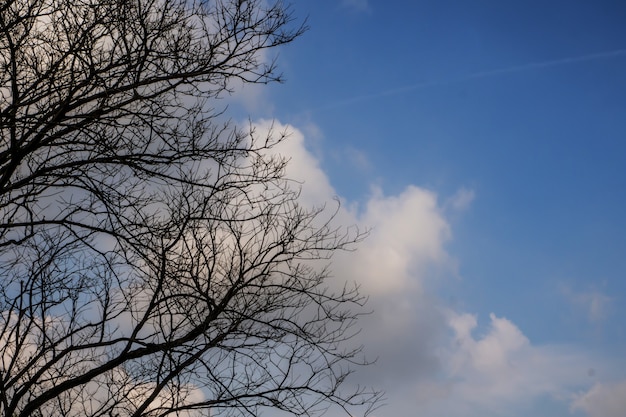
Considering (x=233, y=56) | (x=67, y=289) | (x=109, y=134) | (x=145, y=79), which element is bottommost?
(x=67, y=289)

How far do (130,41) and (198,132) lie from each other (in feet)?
2.88

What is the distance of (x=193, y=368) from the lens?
18.8ft

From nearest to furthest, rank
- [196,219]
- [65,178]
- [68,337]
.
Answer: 1. [65,178]
2. [196,219]
3. [68,337]

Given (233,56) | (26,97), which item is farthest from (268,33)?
(26,97)

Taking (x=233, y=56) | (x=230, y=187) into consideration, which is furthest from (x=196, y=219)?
(x=233, y=56)

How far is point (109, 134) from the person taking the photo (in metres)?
5.41

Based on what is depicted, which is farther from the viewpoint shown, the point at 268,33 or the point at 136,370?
the point at 136,370

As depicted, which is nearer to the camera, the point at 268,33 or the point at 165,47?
the point at 165,47

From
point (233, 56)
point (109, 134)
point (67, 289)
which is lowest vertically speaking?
point (67, 289)

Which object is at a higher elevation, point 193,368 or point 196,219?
point 196,219

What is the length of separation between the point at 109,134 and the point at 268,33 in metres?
1.57

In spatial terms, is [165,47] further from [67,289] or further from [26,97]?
[67,289]

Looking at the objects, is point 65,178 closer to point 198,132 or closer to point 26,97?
point 26,97

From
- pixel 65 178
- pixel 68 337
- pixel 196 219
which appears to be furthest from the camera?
pixel 68 337
